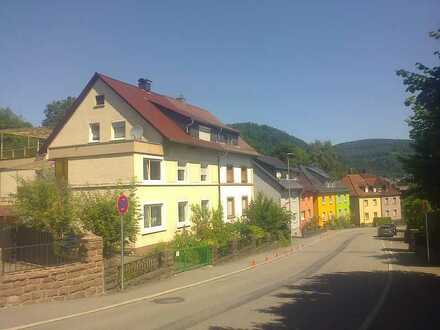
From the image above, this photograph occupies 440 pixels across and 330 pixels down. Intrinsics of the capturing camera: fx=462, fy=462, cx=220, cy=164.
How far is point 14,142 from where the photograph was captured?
2265 inches

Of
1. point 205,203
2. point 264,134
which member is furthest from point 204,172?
point 264,134

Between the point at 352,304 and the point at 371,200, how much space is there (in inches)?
3030

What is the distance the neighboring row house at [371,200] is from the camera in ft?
279

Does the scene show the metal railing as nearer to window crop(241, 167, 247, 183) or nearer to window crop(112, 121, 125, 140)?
window crop(112, 121, 125, 140)

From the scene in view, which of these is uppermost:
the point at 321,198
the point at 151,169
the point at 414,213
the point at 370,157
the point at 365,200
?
the point at 370,157

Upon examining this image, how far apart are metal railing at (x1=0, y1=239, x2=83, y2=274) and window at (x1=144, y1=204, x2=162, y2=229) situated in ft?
36.9

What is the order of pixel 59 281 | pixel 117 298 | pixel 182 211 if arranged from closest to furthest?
pixel 59 281 → pixel 117 298 → pixel 182 211

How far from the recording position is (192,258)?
A: 22.5 m

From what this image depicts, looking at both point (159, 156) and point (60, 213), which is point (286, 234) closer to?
point (159, 156)

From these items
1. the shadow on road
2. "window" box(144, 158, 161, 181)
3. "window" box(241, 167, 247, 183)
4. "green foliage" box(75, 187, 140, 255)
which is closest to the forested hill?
"window" box(241, 167, 247, 183)

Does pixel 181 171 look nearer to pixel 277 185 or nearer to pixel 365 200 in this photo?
pixel 277 185

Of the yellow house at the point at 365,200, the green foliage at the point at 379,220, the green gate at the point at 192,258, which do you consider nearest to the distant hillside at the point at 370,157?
the yellow house at the point at 365,200

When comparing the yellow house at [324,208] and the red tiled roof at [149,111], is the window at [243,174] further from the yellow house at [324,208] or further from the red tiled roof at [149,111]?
the yellow house at [324,208]

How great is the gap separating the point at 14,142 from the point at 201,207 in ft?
118
